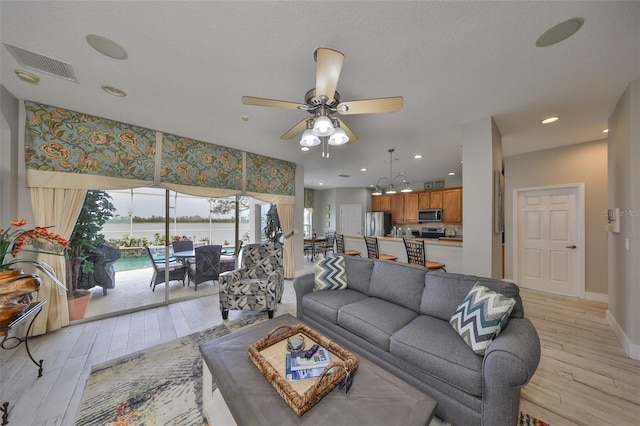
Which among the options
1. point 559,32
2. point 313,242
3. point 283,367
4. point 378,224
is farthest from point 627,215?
point 313,242

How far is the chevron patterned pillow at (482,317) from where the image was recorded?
4.96 ft

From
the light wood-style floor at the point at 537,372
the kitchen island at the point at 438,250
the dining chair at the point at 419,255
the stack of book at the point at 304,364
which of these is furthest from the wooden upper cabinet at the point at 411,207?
the stack of book at the point at 304,364

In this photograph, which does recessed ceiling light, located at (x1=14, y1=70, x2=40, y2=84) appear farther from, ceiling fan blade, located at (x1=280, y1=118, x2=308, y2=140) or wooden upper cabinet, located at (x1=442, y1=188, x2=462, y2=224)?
wooden upper cabinet, located at (x1=442, y1=188, x2=462, y2=224)

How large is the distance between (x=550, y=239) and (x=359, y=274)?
4.17m

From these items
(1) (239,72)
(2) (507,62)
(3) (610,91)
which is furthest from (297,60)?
(3) (610,91)

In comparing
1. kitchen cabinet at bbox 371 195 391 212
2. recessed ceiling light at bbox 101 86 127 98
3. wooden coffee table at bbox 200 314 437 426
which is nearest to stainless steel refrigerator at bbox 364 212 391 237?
kitchen cabinet at bbox 371 195 391 212

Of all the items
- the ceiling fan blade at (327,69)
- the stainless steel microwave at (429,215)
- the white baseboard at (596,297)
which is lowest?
the white baseboard at (596,297)

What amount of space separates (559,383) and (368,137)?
3433 mm

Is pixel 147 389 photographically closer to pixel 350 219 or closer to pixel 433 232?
pixel 433 232

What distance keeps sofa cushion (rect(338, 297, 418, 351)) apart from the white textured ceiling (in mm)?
2256

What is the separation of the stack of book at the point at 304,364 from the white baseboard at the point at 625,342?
10.6 feet

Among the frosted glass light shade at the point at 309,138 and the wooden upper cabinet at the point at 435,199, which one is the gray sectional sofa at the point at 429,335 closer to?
the frosted glass light shade at the point at 309,138

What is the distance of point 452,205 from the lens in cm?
658

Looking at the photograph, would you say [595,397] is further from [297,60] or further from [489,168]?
[297,60]
